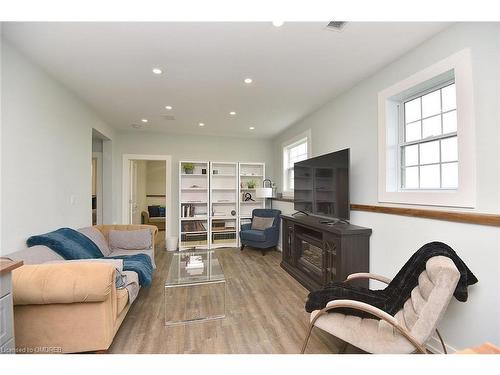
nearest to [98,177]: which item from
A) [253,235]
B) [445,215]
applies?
[253,235]

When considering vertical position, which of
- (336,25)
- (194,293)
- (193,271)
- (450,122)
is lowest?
(194,293)

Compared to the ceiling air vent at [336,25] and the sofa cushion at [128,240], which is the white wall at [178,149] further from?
the ceiling air vent at [336,25]

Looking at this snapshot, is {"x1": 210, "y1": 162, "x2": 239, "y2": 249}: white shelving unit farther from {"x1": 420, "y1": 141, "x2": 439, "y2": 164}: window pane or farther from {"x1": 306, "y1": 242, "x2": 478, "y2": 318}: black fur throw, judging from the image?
{"x1": 420, "y1": 141, "x2": 439, "y2": 164}: window pane

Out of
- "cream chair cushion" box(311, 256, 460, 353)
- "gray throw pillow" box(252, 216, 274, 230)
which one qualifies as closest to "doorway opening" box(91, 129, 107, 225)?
"gray throw pillow" box(252, 216, 274, 230)

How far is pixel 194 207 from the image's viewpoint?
17.3ft

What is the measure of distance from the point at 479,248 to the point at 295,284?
209 cm

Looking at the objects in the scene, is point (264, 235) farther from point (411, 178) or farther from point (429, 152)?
point (429, 152)

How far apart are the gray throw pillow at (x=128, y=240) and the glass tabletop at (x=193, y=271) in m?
0.58

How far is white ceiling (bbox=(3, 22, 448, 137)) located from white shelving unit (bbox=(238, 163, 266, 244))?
2.17m

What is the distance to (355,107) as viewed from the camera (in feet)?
9.38

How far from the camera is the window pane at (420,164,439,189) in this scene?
6.70 feet

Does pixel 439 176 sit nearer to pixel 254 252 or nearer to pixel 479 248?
pixel 479 248

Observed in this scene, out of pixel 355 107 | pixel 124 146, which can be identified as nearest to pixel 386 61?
pixel 355 107

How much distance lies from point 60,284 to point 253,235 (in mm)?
3377
